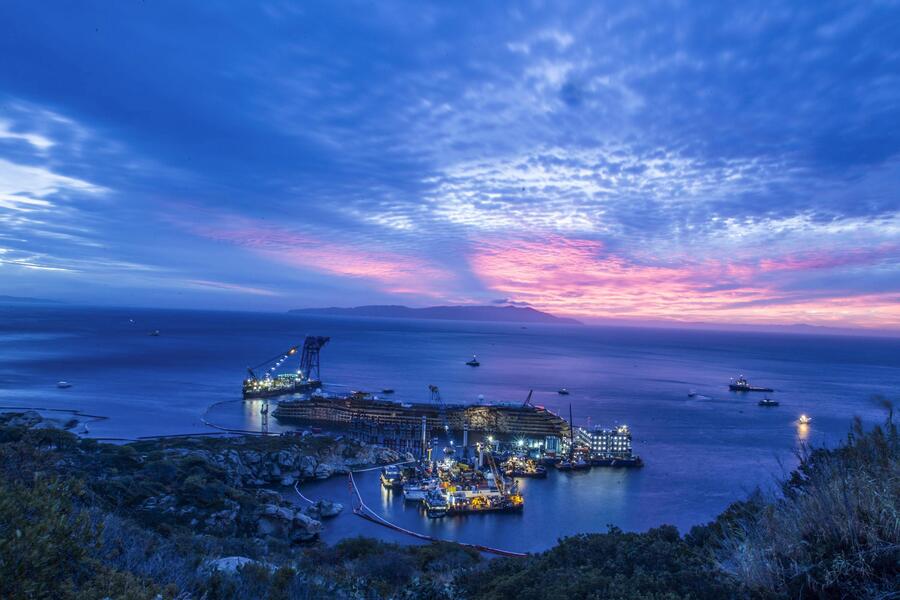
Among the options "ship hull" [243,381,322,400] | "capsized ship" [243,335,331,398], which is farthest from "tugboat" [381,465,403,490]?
"capsized ship" [243,335,331,398]

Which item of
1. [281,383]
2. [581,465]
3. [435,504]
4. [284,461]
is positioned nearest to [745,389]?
[581,465]

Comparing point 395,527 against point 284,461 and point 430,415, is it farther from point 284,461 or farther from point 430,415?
point 430,415

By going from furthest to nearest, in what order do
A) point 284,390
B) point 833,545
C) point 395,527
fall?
point 284,390
point 395,527
point 833,545

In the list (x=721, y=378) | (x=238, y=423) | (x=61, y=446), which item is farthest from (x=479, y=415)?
(x=721, y=378)

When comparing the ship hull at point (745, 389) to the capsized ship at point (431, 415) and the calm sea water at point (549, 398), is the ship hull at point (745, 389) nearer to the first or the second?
the calm sea water at point (549, 398)

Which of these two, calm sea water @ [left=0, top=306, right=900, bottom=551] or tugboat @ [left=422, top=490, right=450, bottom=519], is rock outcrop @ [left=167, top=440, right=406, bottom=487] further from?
tugboat @ [left=422, top=490, right=450, bottom=519]
